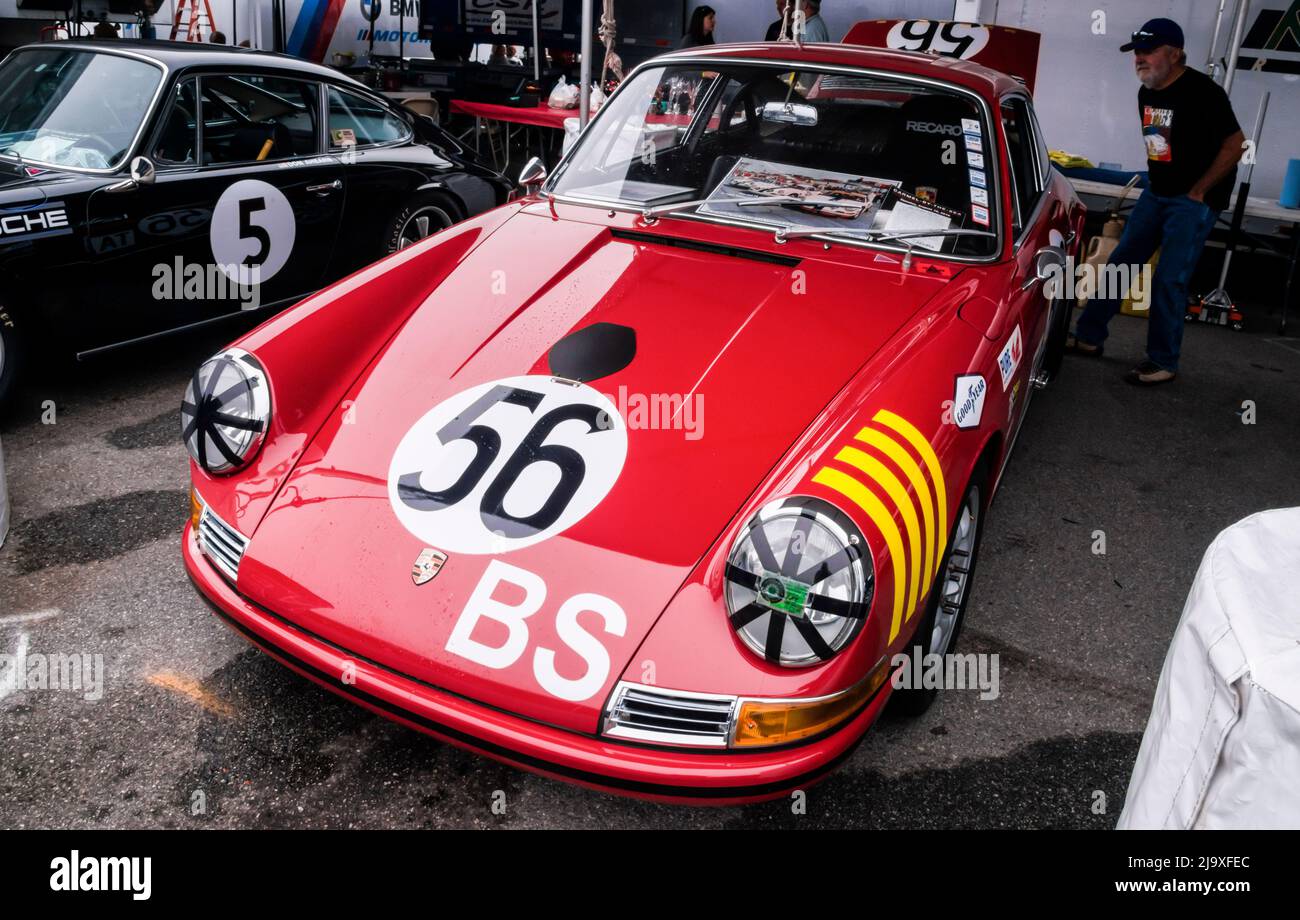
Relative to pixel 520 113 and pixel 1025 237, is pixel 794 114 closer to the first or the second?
pixel 1025 237

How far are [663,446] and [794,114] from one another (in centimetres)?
156

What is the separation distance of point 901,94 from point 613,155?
0.91 metres

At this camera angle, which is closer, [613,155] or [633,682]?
[633,682]

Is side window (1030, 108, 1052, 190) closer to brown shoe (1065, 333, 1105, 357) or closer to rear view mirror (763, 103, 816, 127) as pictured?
rear view mirror (763, 103, 816, 127)

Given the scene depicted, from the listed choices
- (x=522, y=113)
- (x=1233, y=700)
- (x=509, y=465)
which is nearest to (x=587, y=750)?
(x=509, y=465)

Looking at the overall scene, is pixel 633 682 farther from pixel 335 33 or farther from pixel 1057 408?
pixel 335 33

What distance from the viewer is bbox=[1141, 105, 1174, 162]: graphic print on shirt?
15.4 feet

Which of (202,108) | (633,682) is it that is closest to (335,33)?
(202,108)

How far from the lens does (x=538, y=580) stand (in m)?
1.89

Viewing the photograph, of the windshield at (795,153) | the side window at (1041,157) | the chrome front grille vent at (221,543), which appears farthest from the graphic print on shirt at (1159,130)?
the chrome front grille vent at (221,543)

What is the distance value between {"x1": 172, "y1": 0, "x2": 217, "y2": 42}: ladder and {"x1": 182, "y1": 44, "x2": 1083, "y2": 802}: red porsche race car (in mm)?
9178

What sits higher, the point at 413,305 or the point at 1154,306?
the point at 413,305

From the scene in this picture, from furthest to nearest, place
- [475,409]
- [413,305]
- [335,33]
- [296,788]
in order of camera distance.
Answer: [335,33] → [413,305] → [475,409] → [296,788]
